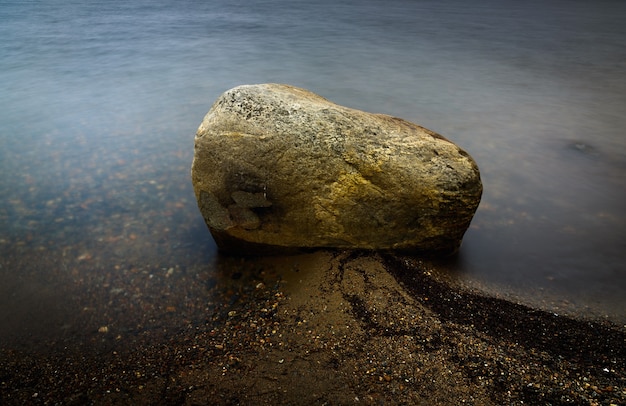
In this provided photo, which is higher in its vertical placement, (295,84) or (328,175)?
(328,175)

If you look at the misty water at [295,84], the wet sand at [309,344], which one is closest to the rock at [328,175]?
the wet sand at [309,344]

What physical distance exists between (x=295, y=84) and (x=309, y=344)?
24.6 ft

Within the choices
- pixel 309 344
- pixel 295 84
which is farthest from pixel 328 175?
pixel 295 84

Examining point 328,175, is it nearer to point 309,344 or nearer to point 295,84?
point 309,344

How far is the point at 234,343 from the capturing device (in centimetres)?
299

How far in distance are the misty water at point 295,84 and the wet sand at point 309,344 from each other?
0.28m

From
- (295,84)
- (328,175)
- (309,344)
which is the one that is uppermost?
(328,175)

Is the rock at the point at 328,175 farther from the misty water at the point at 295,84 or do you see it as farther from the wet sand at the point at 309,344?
the misty water at the point at 295,84

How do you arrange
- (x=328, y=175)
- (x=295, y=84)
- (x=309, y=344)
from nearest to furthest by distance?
(x=309, y=344)
(x=328, y=175)
(x=295, y=84)

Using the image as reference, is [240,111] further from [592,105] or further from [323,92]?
[592,105]

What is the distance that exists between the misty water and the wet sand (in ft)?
0.90

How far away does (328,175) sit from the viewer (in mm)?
3475

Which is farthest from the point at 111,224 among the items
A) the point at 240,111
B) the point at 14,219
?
the point at 240,111

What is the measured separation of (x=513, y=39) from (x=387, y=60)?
4733 millimetres
